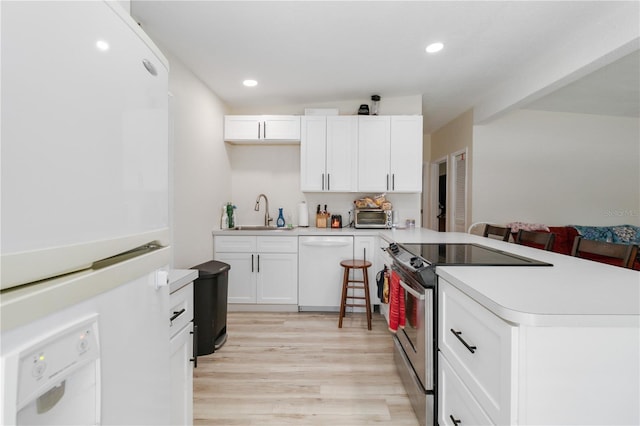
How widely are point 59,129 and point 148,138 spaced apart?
1.01ft

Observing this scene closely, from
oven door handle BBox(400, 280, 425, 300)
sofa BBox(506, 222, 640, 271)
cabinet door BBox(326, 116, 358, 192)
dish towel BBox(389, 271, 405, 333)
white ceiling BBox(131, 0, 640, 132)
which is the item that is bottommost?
dish towel BBox(389, 271, 405, 333)

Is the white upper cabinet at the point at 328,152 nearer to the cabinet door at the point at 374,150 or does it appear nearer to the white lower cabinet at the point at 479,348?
the cabinet door at the point at 374,150

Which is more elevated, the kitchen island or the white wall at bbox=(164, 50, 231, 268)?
the white wall at bbox=(164, 50, 231, 268)

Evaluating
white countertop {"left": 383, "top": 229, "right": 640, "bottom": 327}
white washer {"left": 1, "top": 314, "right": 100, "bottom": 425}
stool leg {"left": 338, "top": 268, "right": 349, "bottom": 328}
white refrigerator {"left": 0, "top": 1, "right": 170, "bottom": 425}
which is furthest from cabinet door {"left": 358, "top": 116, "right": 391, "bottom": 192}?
white washer {"left": 1, "top": 314, "right": 100, "bottom": 425}

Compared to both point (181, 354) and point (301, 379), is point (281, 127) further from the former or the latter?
point (181, 354)

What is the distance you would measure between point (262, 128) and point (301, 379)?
8.79 feet

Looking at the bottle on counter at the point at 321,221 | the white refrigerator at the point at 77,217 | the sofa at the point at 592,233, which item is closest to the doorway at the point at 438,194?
the sofa at the point at 592,233

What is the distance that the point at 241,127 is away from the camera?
3676mm

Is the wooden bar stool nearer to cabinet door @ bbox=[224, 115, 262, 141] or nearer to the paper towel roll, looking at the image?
the paper towel roll

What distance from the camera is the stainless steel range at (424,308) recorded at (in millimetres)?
1483

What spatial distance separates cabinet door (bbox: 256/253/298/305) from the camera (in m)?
3.42

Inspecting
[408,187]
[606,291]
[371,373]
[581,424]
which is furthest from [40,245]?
[408,187]

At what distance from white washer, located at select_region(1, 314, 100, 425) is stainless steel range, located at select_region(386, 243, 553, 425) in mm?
1280

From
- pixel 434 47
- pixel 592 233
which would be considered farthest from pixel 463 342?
pixel 592 233
